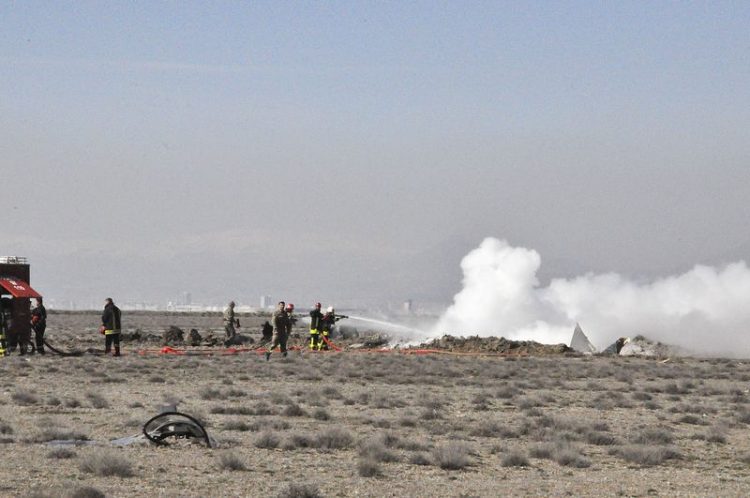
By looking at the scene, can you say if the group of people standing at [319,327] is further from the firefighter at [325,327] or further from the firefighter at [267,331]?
the firefighter at [267,331]

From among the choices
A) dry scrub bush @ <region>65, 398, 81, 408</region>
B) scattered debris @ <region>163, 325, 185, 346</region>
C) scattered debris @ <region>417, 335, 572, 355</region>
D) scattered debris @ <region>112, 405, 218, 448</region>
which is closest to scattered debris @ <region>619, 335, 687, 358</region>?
scattered debris @ <region>417, 335, 572, 355</region>

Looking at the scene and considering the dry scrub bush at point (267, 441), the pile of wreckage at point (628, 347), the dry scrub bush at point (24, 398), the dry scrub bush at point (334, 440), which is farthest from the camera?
the pile of wreckage at point (628, 347)

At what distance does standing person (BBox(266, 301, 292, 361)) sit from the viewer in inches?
1355

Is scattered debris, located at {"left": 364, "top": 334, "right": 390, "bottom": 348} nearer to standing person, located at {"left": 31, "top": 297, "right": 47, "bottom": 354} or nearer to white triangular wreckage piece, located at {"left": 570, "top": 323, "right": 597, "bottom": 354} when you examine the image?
white triangular wreckage piece, located at {"left": 570, "top": 323, "right": 597, "bottom": 354}

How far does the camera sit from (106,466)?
1304cm

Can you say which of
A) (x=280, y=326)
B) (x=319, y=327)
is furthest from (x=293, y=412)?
(x=319, y=327)

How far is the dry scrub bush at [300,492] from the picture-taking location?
11664mm

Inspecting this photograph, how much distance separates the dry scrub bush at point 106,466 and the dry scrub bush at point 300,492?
6.77ft

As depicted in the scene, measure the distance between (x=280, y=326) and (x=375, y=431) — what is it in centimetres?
1730

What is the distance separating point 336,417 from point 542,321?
31.2m

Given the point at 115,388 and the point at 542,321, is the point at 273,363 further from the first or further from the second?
the point at 542,321

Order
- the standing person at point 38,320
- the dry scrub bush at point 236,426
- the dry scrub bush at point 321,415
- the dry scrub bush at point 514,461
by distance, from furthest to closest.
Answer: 1. the standing person at point 38,320
2. the dry scrub bush at point 321,415
3. the dry scrub bush at point 236,426
4. the dry scrub bush at point 514,461

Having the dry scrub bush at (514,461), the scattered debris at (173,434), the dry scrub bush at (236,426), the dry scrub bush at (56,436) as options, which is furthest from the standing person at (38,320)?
the dry scrub bush at (514,461)

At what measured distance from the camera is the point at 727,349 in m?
46.4
